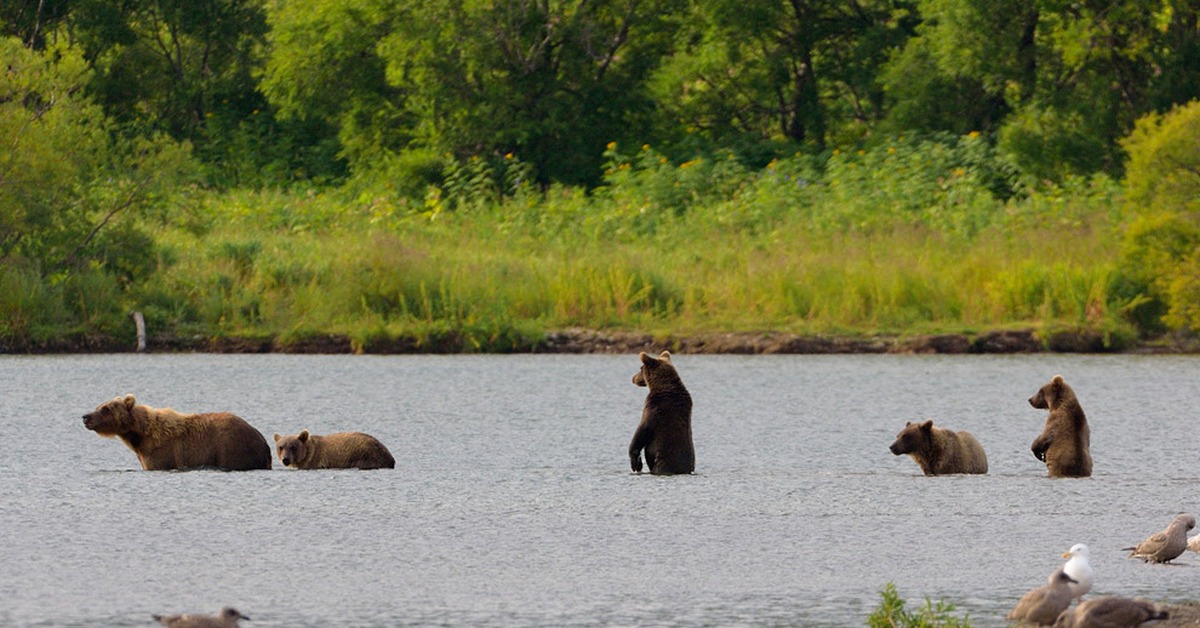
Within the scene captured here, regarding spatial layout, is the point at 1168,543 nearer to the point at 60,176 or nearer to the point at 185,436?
the point at 185,436

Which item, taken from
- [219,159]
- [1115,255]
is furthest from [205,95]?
[1115,255]

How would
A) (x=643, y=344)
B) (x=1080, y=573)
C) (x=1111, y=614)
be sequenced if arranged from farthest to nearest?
(x=643, y=344) < (x=1080, y=573) < (x=1111, y=614)

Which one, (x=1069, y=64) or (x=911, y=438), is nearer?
(x=911, y=438)

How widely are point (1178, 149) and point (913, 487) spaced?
1491 centimetres

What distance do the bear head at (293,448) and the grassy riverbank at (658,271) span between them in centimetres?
1336

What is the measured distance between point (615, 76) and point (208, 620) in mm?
30118

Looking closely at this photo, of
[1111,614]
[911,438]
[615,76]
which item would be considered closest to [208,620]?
[1111,614]

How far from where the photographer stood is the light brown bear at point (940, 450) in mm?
12789

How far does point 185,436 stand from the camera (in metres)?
13.1

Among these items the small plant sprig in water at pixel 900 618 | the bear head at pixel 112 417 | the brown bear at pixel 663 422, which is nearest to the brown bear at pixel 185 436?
the bear head at pixel 112 417

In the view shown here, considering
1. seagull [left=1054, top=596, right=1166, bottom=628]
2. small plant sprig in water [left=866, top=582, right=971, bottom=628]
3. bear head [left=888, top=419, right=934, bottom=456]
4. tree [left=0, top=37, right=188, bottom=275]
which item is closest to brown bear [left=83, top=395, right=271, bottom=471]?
bear head [left=888, top=419, right=934, bottom=456]

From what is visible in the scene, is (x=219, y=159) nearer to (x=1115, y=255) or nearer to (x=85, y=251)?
(x=85, y=251)

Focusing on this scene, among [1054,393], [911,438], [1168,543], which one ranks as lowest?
[1168,543]

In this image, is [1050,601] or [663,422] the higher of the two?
[663,422]
